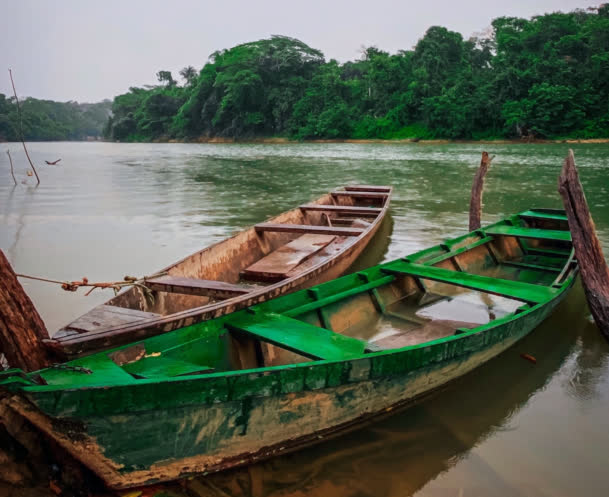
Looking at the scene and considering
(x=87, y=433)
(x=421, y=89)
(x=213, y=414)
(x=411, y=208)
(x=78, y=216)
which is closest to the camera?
(x=87, y=433)

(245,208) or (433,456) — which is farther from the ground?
(245,208)

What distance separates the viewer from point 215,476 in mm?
2566

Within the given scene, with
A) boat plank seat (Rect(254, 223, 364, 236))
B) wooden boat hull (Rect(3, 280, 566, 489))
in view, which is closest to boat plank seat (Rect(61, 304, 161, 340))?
wooden boat hull (Rect(3, 280, 566, 489))

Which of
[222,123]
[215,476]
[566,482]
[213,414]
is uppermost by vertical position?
[222,123]

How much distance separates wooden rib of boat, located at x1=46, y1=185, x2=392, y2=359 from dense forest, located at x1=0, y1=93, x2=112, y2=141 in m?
65.4

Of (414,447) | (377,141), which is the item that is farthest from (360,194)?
(377,141)

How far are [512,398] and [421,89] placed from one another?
47.1 m

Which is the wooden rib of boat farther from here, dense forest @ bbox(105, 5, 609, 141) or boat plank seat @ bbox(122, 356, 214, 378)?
dense forest @ bbox(105, 5, 609, 141)

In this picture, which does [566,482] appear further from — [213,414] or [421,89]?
[421,89]

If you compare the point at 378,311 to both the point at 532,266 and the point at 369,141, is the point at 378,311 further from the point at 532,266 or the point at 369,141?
the point at 369,141

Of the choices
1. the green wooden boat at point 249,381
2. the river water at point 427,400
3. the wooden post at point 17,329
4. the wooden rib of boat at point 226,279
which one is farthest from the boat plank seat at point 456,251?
the wooden post at point 17,329

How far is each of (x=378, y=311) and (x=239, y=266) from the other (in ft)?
5.96

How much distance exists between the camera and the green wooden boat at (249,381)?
6.82 feet

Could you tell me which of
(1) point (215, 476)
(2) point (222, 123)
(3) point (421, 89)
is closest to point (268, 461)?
(1) point (215, 476)
